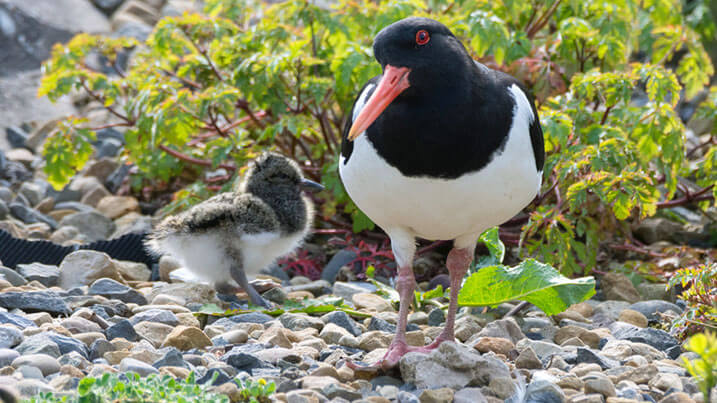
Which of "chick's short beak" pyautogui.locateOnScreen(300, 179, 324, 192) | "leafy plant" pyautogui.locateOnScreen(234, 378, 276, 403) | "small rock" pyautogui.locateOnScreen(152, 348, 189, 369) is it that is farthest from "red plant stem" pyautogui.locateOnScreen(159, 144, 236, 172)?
"leafy plant" pyautogui.locateOnScreen(234, 378, 276, 403)

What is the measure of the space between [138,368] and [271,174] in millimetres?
2403

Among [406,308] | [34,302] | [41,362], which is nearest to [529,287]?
[406,308]

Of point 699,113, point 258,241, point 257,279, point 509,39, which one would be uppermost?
point 509,39

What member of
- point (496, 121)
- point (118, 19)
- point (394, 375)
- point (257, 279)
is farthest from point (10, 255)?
point (118, 19)

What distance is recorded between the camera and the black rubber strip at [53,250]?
558 centimetres

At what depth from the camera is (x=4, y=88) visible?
372 inches

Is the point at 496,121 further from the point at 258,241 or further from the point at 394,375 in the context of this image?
the point at 258,241

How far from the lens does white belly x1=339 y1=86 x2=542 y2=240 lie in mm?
3719

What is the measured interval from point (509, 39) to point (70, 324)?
3.21 metres

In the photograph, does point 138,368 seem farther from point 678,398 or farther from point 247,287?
point 678,398

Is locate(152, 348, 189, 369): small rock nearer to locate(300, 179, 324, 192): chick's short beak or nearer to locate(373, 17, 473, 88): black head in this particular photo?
locate(373, 17, 473, 88): black head

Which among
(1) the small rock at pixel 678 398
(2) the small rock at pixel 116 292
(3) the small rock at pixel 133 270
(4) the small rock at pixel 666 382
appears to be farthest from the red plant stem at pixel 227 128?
(1) the small rock at pixel 678 398

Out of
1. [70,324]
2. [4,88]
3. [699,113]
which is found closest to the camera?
[70,324]

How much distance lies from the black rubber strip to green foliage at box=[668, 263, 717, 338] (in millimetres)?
3487
